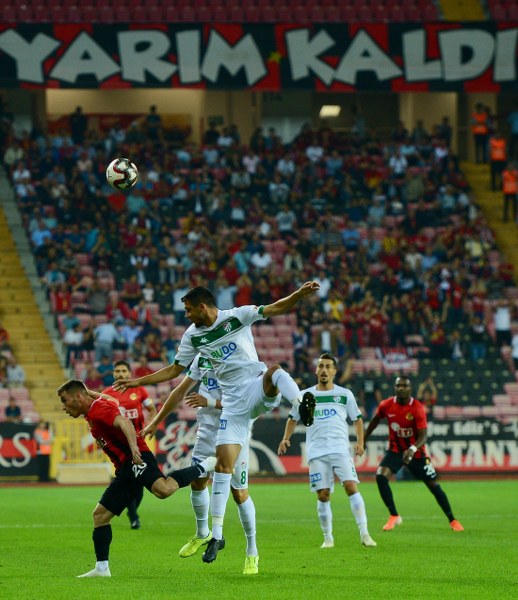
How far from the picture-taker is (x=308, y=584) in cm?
1108

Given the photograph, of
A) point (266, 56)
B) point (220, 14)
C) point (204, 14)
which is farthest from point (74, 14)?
point (266, 56)

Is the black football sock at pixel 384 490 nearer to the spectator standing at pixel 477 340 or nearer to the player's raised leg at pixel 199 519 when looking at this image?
the player's raised leg at pixel 199 519

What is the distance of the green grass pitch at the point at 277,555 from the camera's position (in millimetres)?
10672

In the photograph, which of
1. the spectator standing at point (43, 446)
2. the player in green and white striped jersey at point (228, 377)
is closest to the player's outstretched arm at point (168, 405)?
the player in green and white striped jersey at point (228, 377)

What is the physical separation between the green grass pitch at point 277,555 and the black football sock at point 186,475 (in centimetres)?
84

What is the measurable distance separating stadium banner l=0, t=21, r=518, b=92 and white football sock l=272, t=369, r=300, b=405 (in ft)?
83.5

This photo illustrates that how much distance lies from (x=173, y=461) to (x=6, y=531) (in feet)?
34.9

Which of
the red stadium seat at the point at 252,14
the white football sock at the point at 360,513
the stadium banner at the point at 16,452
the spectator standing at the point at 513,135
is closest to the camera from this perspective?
the white football sock at the point at 360,513

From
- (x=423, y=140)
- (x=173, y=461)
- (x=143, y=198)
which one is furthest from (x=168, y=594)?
(x=423, y=140)

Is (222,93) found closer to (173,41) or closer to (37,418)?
(173,41)

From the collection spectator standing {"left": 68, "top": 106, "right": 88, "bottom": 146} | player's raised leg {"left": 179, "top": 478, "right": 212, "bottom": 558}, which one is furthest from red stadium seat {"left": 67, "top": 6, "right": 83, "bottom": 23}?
player's raised leg {"left": 179, "top": 478, "right": 212, "bottom": 558}

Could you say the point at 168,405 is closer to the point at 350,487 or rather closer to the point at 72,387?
the point at 72,387

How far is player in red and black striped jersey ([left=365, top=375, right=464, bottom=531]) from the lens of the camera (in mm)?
17141

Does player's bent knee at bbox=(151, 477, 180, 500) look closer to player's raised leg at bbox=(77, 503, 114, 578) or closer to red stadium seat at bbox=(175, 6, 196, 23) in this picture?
player's raised leg at bbox=(77, 503, 114, 578)
